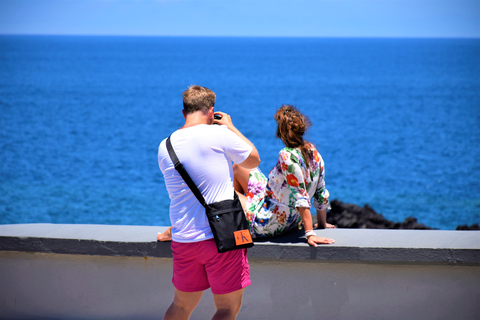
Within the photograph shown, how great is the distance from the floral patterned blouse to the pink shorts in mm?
858

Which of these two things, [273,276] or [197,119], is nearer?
[197,119]

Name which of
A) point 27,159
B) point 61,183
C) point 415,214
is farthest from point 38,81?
point 415,214

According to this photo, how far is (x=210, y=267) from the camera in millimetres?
2746

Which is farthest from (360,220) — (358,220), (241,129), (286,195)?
(241,129)

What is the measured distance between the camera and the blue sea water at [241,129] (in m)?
26.0

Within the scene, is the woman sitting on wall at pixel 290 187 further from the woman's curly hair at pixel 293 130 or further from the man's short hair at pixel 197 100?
the man's short hair at pixel 197 100

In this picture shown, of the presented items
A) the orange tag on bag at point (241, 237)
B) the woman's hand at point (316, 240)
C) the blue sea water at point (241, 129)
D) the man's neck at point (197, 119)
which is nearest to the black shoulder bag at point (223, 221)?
the orange tag on bag at point (241, 237)

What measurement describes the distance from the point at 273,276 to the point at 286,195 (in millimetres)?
565

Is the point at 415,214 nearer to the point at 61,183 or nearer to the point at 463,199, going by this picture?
the point at 463,199

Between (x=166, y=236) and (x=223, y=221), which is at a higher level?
(x=223, y=221)

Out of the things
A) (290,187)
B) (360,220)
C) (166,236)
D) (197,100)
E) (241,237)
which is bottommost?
(360,220)

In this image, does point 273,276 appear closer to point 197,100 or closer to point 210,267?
point 210,267

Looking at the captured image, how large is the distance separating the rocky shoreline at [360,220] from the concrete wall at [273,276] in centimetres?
661

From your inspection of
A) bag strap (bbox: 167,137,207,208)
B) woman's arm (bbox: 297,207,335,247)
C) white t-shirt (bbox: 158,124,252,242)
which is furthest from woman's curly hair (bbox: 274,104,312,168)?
bag strap (bbox: 167,137,207,208)
